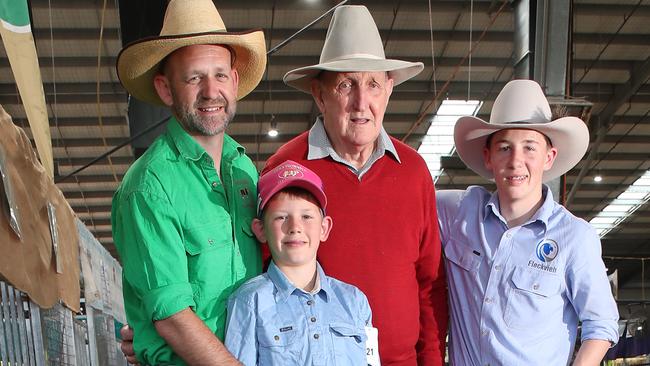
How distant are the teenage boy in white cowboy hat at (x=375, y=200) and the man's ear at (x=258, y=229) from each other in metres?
0.34

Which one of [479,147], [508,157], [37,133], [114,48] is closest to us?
[508,157]

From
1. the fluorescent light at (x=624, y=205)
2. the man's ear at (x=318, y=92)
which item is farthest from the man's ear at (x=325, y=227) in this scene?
the fluorescent light at (x=624, y=205)

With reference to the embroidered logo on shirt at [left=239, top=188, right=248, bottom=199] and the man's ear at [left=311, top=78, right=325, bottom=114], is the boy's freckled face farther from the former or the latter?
Answer: the man's ear at [left=311, top=78, right=325, bottom=114]

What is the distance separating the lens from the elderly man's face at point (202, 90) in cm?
222

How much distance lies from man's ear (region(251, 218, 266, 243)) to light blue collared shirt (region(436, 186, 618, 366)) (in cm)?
83

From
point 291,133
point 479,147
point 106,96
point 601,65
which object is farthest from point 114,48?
point 479,147

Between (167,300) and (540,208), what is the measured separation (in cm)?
135

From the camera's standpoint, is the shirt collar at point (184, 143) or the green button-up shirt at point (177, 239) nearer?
the green button-up shirt at point (177, 239)

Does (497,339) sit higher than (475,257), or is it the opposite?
(475,257)

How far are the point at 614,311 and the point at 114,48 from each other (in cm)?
1014

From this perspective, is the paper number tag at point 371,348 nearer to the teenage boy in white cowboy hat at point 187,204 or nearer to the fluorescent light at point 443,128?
the teenage boy in white cowboy hat at point 187,204

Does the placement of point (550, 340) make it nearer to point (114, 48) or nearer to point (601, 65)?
point (114, 48)

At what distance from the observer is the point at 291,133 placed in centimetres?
1616

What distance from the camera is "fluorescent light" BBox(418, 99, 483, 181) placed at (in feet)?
49.8
